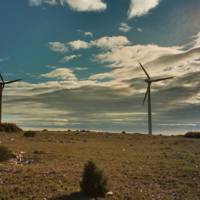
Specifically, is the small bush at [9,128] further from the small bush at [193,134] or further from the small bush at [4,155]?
the small bush at [4,155]

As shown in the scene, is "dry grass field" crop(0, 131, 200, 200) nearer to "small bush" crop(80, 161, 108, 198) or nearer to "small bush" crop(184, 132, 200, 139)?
"small bush" crop(80, 161, 108, 198)

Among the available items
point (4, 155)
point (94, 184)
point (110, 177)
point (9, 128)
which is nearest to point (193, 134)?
point (9, 128)

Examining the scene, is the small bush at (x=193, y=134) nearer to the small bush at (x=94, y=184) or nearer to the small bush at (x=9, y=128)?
the small bush at (x=9, y=128)

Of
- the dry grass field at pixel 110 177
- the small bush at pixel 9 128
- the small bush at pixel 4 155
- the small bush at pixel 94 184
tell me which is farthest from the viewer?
the small bush at pixel 9 128

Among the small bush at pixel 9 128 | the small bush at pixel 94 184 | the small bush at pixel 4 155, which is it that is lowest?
the small bush at pixel 94 184

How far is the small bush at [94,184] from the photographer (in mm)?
22453

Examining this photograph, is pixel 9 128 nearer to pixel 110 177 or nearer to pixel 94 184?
pixel 110 177

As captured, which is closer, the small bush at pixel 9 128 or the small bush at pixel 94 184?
the small bush at pixel 94 184

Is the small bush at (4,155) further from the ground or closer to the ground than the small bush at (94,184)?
further from the ground

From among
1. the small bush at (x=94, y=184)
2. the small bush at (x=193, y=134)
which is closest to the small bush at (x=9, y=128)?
the small bush at (x=193, y=134)

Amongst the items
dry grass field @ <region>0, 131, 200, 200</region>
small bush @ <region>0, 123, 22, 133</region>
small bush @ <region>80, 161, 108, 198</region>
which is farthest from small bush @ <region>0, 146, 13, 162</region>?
small bush @ <region>0, 123, 22, 133</region>

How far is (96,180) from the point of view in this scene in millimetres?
22703

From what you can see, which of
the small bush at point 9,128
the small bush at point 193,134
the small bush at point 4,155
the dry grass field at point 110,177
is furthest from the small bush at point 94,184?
the small bush at point 193,134

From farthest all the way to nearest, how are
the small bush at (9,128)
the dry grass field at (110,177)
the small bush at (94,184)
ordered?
the small bush at (9,128), the dry grass field at (110,177), the small bush at (94,184)
